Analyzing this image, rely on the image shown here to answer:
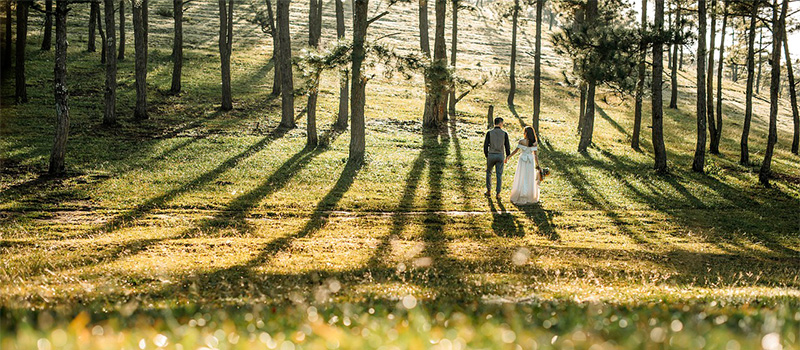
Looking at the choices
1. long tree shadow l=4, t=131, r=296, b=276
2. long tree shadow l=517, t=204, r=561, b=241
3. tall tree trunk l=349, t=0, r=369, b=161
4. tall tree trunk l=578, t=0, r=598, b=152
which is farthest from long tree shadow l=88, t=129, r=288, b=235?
tall tree trunk l=578, t=0, r=598, b=152

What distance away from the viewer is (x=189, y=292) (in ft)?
25.7

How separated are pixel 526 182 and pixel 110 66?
19524 millimetres

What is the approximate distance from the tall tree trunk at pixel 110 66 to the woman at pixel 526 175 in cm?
1861

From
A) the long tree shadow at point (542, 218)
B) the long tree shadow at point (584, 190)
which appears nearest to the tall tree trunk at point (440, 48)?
the long tree shadow at point (584, 190)

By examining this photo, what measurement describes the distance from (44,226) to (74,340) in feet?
40.6

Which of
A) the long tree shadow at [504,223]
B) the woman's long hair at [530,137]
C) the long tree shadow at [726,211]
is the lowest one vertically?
the long tree shadow at [726,211]

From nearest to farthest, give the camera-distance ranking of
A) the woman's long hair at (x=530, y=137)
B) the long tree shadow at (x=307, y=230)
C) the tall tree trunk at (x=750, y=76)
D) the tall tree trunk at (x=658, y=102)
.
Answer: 1. the long tree shadow at (x=307, y=230)
2. the woman's long hair at (x=530, y=137)
3. the tall tree trunk at (x=658, y=102)
4. the tall tree trunk at (x=750, y=76)

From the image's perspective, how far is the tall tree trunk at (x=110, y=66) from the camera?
26.3 m

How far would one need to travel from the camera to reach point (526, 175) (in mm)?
18562

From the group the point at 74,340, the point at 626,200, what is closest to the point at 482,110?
the point at 626,200

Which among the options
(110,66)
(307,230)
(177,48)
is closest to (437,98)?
(307,230)

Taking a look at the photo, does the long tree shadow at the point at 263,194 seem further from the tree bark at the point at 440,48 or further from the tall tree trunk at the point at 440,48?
the tree bark at the point at 440,48

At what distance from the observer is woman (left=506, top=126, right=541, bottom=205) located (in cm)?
1812

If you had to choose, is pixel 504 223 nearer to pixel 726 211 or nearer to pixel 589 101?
pixel 726 211
